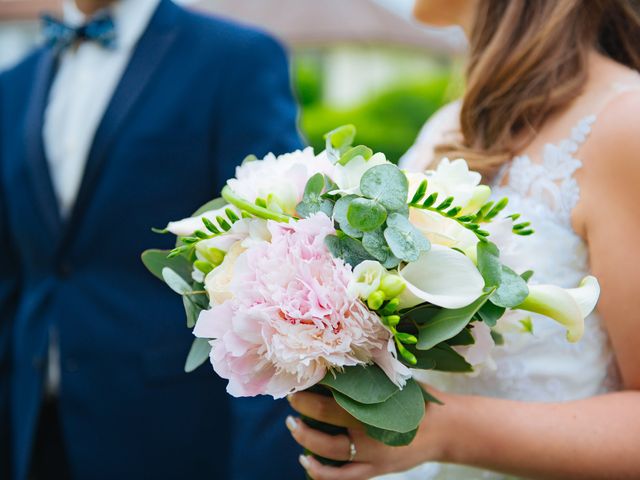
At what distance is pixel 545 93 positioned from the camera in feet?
6.12

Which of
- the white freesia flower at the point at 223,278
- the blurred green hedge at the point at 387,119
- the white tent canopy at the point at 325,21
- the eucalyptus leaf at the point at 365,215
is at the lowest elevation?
the white tent canopy at the point at 325,21

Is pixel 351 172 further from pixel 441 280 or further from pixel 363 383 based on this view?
pixel 363 383

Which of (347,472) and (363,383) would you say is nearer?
(363,383)

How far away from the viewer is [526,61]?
1905 millimetres

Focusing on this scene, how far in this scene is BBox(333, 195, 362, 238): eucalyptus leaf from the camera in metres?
1.29

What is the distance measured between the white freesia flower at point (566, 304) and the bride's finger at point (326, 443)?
444 mm

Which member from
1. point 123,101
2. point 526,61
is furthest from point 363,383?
point 123,101

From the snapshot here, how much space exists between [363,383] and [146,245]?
125 centimetres

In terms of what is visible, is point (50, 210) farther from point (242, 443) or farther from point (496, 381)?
point (496, 381)

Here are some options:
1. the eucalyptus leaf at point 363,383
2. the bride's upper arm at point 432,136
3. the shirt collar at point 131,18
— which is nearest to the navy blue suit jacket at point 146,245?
the shirt collar at point 131,18

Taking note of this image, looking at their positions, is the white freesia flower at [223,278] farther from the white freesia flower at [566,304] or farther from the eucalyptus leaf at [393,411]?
the white freesia flower at [566,304]

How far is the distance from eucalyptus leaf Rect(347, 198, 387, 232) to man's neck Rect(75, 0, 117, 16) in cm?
177

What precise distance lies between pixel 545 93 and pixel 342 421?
97cm

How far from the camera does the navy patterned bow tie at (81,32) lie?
2.56 m
